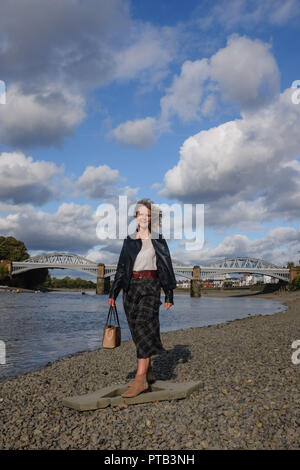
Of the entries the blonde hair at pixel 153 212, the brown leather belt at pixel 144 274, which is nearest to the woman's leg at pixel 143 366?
the brown leather belt at pixel 144 274

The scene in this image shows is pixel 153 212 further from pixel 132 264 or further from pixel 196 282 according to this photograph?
pixel 196 282

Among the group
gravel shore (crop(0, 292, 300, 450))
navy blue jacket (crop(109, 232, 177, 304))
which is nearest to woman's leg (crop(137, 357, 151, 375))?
gravel shore (crop(0, 292, 300, 450))

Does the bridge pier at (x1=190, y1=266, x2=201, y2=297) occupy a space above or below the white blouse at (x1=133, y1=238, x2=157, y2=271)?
below

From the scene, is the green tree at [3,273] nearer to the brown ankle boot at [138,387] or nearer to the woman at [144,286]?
the woman at [144,286]

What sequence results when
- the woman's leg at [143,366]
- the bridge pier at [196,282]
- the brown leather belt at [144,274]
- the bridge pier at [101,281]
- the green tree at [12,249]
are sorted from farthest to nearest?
1. the bridge pier at [101,281]
2. the bridge pier at [196,282]
3. the green tree at [12,249]
4. the brown leather belt at [144,274]
5. the woman's leg at [143,366]

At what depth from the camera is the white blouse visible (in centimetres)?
521

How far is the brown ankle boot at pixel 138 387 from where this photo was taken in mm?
4902

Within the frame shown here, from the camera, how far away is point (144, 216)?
17.7ft

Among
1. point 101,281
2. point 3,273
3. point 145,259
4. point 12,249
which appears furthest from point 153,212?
point 12,249

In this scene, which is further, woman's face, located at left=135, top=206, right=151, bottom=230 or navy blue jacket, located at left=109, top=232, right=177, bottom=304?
woman's face, located at left=135, top=206, right=151, bottom=230

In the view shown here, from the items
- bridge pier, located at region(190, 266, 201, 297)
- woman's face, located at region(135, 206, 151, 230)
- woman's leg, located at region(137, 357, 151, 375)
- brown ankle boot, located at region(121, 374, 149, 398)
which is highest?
woman's face, located at region(135, 206, 151, 230)

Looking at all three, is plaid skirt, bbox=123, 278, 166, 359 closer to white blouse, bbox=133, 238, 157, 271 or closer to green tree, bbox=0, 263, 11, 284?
white blouse, bbox=133, 238, 157, 271
